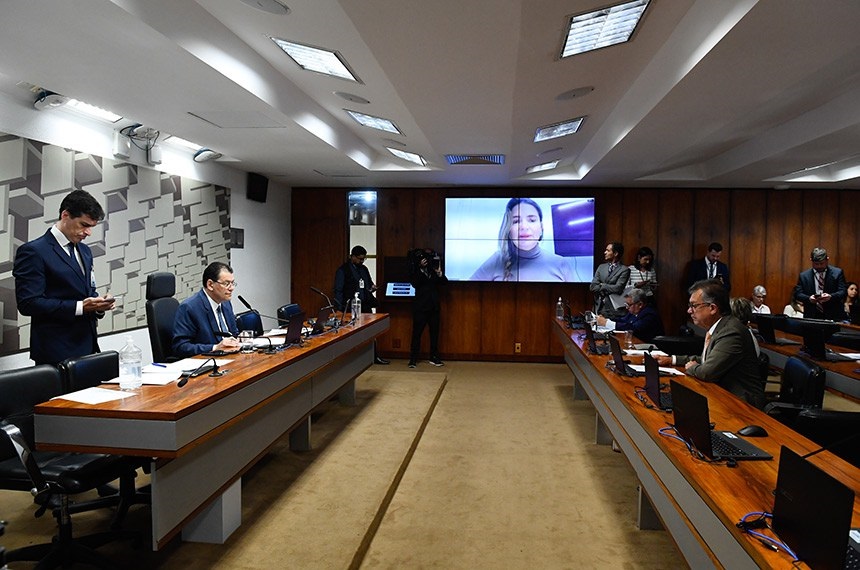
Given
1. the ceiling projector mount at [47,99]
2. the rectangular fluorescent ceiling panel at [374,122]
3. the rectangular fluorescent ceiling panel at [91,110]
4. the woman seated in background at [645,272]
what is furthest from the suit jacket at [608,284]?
the ceiling projector mount at [47,99]

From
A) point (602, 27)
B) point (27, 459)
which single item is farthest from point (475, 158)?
point (27, 459)

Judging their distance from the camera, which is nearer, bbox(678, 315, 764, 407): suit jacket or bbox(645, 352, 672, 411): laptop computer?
bbox(645, 352, 672, 411): laptop computer

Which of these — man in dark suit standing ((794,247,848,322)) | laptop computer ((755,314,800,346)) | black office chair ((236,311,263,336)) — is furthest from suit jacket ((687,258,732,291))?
black office chair ((236,311,263,336))

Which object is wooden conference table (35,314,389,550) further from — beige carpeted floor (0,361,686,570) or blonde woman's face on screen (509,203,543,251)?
blonde woman's face on screen (509,203,543,251)

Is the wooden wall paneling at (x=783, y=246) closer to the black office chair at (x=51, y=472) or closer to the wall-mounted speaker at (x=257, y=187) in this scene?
the wall-mounted speaker at (x=257, y=187)

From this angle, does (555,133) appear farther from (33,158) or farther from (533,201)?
(33,158)

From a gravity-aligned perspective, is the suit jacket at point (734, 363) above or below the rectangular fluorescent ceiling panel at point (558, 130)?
below

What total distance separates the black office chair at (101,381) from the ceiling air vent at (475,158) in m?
3.96

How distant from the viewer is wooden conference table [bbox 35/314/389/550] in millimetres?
2049

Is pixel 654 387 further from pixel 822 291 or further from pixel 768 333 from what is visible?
pixel 822 291

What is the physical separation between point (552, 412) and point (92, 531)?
3.82 meters

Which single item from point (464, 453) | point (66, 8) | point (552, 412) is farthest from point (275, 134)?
point (552, 412)

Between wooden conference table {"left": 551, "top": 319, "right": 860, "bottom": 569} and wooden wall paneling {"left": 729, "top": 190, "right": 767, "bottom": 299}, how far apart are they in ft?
17.0

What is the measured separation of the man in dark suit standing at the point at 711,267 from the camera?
23.3 ft
